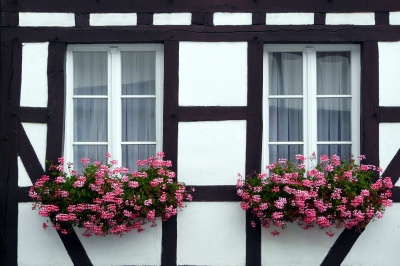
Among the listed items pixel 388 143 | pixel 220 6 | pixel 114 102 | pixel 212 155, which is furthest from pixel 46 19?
pixel 388 143

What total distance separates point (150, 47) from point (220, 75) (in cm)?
76

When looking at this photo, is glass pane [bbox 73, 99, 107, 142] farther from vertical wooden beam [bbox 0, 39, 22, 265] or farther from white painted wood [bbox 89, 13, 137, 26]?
white painted wood [bbox 89, 13, 137, 26]

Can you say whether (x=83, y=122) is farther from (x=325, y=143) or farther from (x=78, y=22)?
(x=325, y=143)

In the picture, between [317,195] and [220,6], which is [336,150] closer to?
[317,195]

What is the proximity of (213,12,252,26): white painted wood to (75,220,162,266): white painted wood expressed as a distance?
2.03 meters

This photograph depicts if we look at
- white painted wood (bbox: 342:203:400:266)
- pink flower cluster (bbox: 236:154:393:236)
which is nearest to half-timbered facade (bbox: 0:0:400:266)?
white painted wood (bbox: 342:203:400:266)

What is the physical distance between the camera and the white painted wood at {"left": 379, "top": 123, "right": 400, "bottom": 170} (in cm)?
610

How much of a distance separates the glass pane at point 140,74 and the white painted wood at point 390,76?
2201mm

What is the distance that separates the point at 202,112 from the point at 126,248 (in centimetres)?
147

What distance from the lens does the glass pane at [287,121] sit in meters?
6.33

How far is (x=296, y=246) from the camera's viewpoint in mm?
6062

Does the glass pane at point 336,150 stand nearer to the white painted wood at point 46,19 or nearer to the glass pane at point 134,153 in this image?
the glass pane at point 134,153

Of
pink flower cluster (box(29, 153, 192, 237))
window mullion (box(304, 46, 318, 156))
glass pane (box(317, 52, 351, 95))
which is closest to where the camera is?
pink flower cluster (box(29, 153, 192, 237))

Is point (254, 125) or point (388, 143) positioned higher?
point (254, 125)
